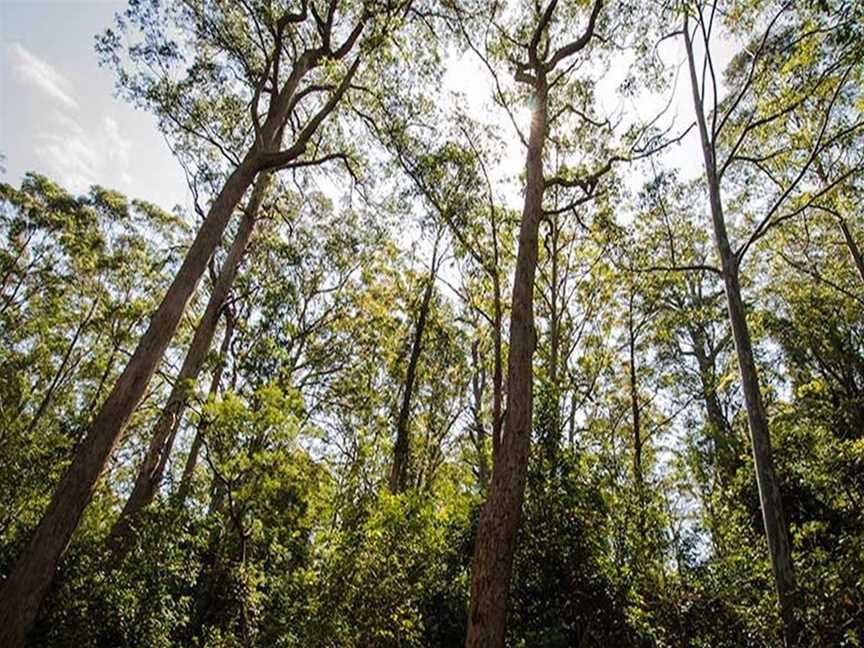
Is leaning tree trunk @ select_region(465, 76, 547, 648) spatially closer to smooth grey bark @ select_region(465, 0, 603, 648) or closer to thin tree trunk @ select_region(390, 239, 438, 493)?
smooth grey bark @ select_region(465, 0, 603, 648)

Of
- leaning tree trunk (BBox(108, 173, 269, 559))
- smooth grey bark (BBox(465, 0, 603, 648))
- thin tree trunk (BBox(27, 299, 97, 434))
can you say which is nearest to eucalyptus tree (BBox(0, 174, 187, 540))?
thin tree trunk (BBox(27, 299, 97, 434))

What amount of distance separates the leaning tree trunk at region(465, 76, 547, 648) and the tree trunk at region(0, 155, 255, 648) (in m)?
4.32

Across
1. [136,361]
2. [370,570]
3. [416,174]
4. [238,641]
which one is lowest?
[238,641]

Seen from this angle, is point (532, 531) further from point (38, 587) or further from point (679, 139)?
point (679, 139)

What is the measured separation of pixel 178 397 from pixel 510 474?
5410 mm

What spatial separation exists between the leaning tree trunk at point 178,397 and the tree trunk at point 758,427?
6560mm

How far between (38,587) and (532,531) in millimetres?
5132

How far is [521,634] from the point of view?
5.07 metres

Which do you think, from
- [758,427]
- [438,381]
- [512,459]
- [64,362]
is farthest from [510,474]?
[64,362]

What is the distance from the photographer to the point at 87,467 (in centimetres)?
540

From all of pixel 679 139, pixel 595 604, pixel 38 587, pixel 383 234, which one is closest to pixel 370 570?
pixel 595 604

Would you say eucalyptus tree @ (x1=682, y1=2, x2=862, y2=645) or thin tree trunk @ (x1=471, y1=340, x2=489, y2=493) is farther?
thin tree trunk @ (x1=471, y1=340, x2=489, y2=493)

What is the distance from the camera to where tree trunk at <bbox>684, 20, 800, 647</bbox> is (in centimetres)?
491

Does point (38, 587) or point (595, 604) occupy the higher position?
point (595, 604)
